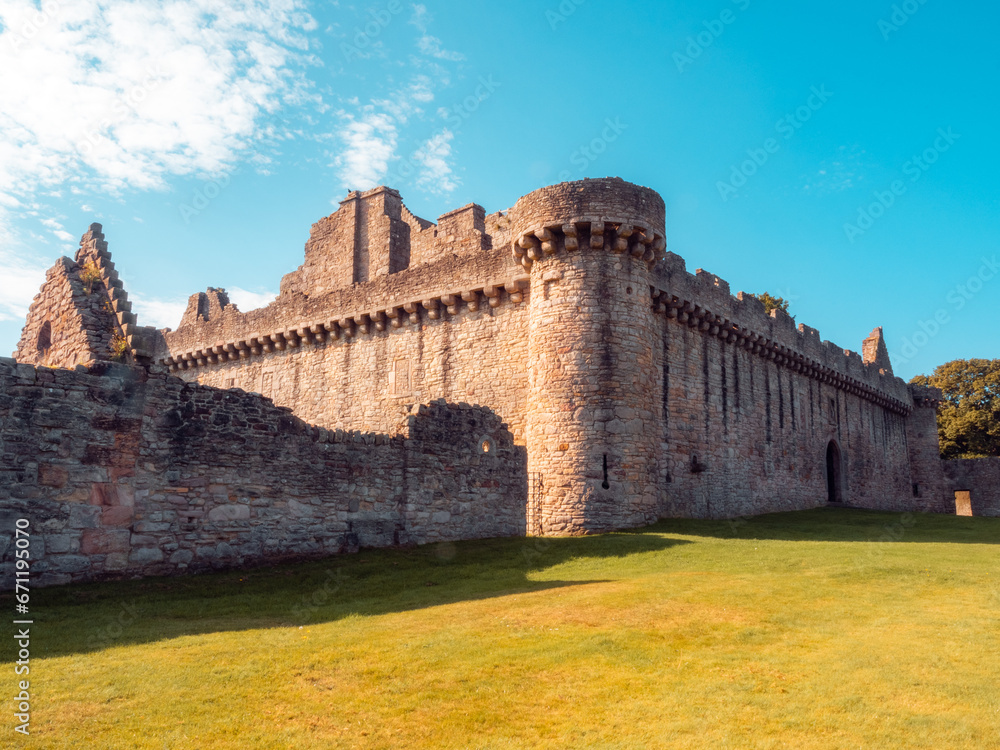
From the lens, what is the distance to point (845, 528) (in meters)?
19.1

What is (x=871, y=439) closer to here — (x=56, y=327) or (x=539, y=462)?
(x=539, y=462)

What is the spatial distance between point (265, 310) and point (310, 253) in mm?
4853

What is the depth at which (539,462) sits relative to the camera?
1669 cm

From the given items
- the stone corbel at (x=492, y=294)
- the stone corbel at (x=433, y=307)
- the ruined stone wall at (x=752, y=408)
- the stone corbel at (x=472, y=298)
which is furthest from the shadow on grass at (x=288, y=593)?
the stone corbel at (x=433, y=307)

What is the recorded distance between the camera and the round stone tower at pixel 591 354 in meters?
16.2

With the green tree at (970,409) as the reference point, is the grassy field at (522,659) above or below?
below

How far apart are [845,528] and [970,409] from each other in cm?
3318

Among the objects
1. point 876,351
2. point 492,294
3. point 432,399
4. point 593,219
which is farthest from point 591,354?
point 876,351

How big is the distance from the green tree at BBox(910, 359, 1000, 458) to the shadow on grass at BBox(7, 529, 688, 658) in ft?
132

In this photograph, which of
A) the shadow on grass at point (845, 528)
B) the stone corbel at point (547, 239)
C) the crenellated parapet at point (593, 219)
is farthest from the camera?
the stone corbel at point (547, 239)

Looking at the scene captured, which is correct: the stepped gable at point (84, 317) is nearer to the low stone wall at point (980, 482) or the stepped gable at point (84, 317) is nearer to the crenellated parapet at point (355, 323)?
the crenellated parapet at point (355, 323)

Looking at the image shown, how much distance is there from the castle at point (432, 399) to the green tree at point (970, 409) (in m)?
16.0

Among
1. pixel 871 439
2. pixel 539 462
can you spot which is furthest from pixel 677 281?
pixel 871 439

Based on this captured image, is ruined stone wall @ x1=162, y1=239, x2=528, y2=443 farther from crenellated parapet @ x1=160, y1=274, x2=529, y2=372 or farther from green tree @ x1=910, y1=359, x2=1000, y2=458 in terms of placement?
green tree @ x1=910, y1=359, x2=1000, y2=458
